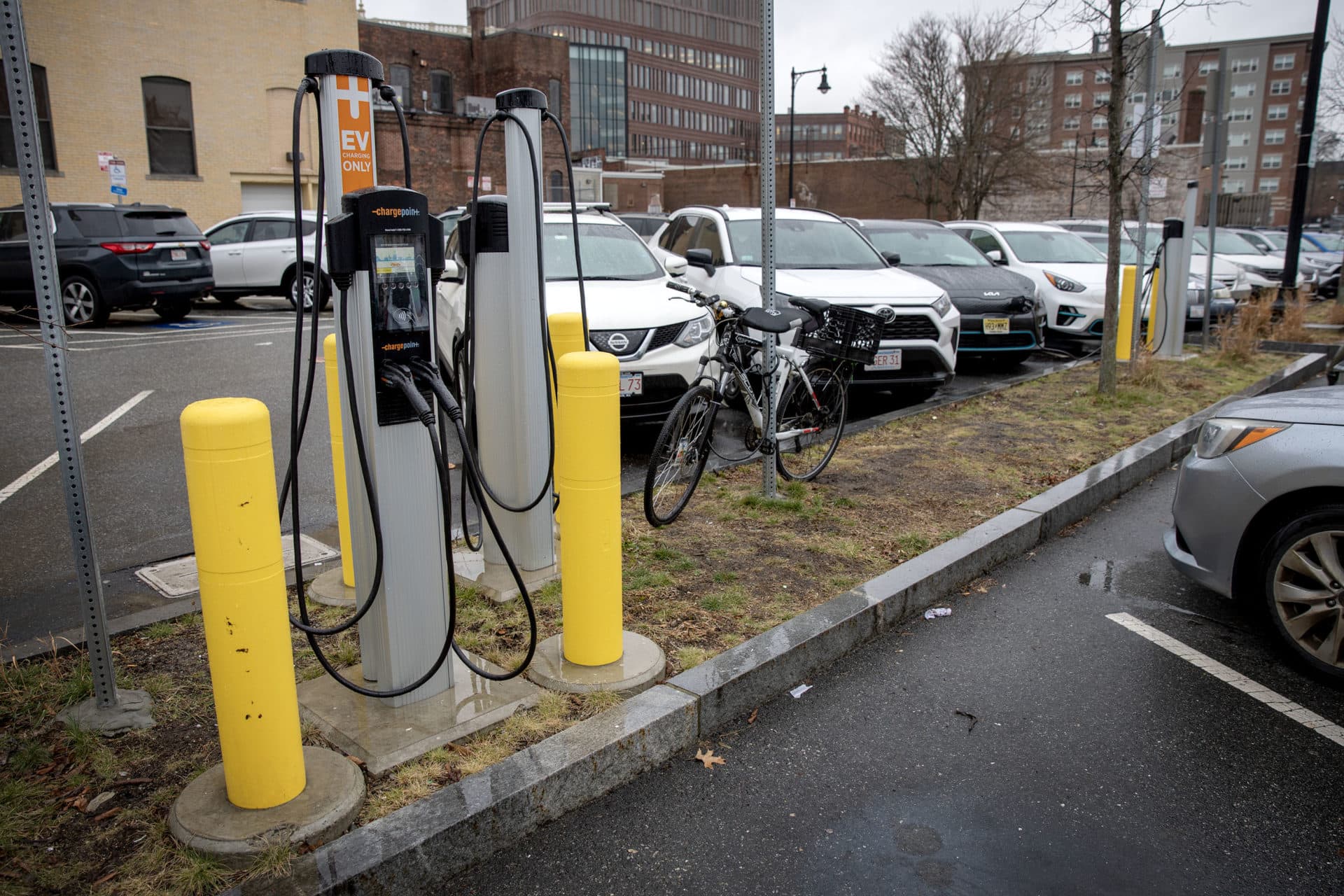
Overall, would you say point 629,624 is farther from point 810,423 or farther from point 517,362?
point 810,423

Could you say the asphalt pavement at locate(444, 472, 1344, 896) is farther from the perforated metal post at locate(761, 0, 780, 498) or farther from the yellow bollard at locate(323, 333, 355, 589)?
the yellow bollard at locate(323, 333, 355, 589)

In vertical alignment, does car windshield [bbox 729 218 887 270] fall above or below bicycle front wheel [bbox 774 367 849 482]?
above

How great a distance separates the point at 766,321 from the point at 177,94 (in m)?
26.9

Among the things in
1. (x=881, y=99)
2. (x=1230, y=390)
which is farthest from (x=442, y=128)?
(x=1230, y=390)

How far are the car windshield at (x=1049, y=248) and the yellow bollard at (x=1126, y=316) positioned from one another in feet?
8.00

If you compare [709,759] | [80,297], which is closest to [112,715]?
[709,759]

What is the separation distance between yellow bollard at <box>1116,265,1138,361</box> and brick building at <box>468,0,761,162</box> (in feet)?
315

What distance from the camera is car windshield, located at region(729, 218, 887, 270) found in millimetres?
9367

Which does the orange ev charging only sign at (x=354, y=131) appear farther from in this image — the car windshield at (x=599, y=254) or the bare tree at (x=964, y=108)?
the bare tree at (x=964, y=108)

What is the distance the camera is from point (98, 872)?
2543 millimetres

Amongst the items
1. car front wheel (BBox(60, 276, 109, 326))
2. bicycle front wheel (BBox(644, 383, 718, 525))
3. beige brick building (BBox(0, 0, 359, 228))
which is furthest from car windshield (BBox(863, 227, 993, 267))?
beige brick building (BBox(0, 0, 359, 228))

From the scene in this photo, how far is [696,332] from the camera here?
7.32 meters

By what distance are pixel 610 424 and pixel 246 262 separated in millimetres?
16458

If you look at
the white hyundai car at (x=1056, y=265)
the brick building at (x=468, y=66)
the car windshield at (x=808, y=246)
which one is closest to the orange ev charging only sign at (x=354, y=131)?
the car windshield at (x=808, y=246)
